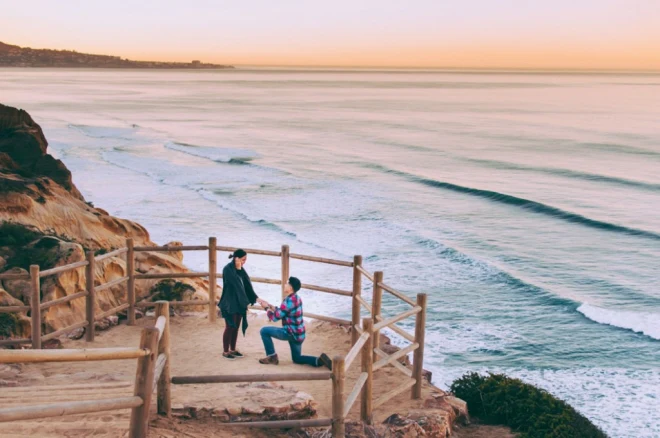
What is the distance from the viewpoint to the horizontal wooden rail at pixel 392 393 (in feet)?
29.7

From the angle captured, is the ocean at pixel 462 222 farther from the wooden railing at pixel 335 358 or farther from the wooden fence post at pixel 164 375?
the wooden fence post at pixel 164 375

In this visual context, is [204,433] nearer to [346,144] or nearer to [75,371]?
[75,371]

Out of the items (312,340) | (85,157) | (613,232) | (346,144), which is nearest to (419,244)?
(613,232)

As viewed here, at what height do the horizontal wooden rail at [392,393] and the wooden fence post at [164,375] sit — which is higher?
the wooden fence post at [164,375]

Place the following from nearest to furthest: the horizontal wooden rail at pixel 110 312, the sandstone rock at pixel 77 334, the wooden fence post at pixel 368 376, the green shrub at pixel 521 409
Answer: the wooden fence post at pixel 368 376, the green shrub at pixel 521 409, the horizontal wooden rail at pixel 110 312, the sandstone rock at pixel 77 334

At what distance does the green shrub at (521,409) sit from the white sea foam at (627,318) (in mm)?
8314

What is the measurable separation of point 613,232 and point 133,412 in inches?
1042

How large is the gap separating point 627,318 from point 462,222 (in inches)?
465

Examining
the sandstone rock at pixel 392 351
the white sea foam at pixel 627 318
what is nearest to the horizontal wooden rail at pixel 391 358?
the sandstone rock at pixel 392 351

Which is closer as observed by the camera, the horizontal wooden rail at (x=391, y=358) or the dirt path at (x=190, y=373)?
the dirt path at (x=190, y=373)

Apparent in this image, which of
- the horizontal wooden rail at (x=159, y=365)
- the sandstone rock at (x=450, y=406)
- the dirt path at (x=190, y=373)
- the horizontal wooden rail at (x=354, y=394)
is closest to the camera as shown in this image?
the dirt path at (x=190, y=373)

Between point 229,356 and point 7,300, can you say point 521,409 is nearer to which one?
point 229,356

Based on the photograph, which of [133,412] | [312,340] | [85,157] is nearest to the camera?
[133,412]

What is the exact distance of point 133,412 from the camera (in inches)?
233
